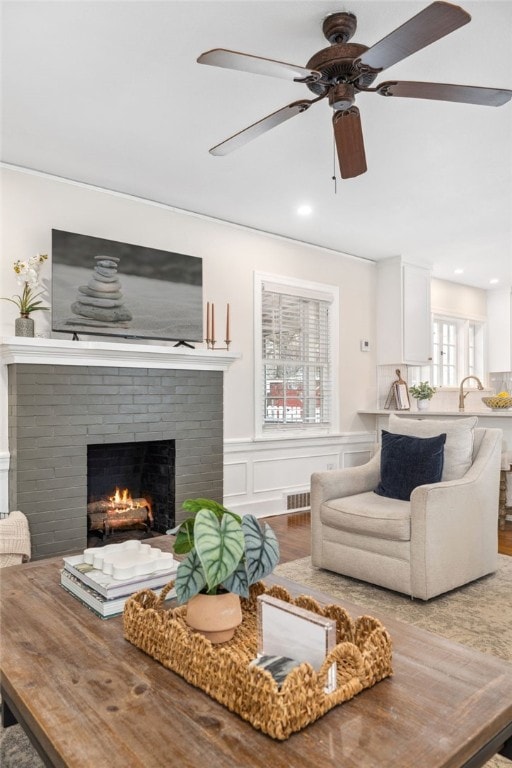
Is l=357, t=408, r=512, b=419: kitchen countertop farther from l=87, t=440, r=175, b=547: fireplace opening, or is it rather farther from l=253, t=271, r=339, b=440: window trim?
l=87, t=440, r=175, b=547: fireplace opening

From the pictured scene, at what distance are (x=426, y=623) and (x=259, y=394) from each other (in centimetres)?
265

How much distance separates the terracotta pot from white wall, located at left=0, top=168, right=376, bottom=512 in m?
2.60

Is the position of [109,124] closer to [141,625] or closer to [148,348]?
[148,348]

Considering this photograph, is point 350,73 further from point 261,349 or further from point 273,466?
point 273,466

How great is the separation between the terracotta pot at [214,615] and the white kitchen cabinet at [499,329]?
23.7 feet

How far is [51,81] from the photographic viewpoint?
2572 mm

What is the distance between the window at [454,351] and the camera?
7.02 metres

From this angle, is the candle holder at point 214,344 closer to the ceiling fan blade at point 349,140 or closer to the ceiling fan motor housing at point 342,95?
the ceiling fan blade at point 349,140

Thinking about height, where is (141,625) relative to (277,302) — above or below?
below

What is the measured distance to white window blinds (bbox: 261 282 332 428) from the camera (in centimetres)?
499

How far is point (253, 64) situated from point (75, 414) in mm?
2441

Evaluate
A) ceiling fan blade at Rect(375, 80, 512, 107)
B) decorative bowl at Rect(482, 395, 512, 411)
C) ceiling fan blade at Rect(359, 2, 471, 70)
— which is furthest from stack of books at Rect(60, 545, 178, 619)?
decorative bowl at Rect(482, 395, 512, 411)

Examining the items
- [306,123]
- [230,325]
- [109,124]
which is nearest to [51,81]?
[109,124]

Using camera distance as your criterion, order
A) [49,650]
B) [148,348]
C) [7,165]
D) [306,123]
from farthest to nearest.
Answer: [148,348], [7,165], [306,123], [49,650]
